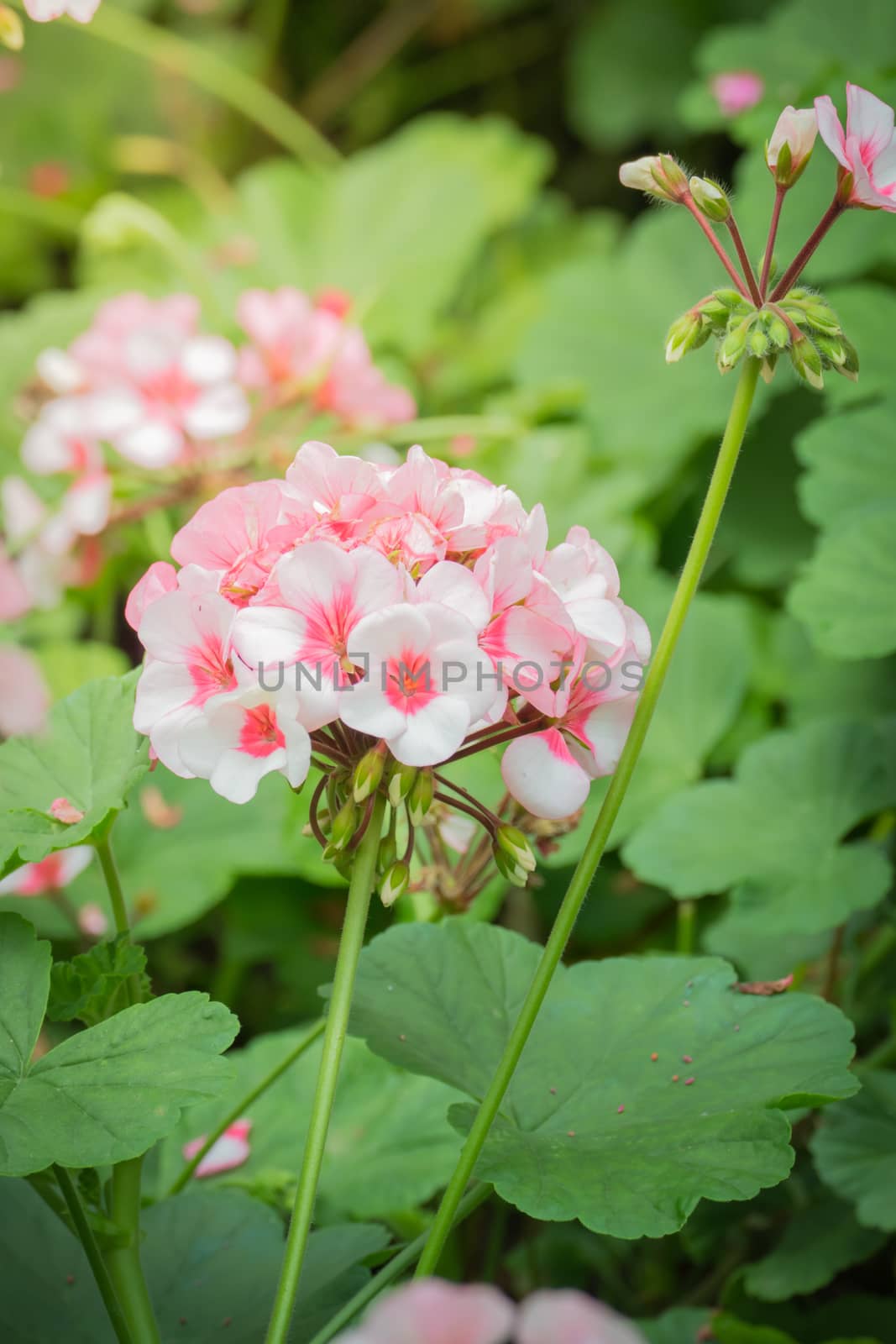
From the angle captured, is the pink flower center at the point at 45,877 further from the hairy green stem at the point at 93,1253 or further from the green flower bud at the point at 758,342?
the green flower bud at the point at 758,342

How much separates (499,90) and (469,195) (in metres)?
0.70

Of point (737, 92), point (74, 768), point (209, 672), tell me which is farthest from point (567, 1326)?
point (737, 92)

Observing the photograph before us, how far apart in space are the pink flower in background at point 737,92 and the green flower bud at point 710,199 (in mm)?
1031

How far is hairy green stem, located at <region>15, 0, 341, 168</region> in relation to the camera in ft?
6.75

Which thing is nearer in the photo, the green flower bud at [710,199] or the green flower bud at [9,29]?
the green flower bud at [710,199]

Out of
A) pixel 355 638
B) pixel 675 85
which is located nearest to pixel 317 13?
pixel 675 85

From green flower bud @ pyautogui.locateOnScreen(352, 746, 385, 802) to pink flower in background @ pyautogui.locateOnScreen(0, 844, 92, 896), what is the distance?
0.46m

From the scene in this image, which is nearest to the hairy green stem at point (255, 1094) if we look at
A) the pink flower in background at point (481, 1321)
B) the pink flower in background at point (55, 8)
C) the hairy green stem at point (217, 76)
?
the pink flower in background at point (481, 1321)

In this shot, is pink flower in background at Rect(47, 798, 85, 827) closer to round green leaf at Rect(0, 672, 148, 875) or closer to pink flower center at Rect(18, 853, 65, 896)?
round green leaf at Rect(0, 672, 148, 875)

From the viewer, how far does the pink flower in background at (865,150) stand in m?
0.55

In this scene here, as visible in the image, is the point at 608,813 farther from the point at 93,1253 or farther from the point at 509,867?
the point at 93,1253

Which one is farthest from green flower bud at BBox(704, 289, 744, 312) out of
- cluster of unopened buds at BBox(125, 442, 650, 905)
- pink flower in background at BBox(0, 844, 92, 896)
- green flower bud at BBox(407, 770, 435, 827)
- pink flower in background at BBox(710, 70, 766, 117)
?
pink flower in background at BBox(710, 70, 766, 117)

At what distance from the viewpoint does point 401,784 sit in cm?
52

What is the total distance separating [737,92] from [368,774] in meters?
1.29
